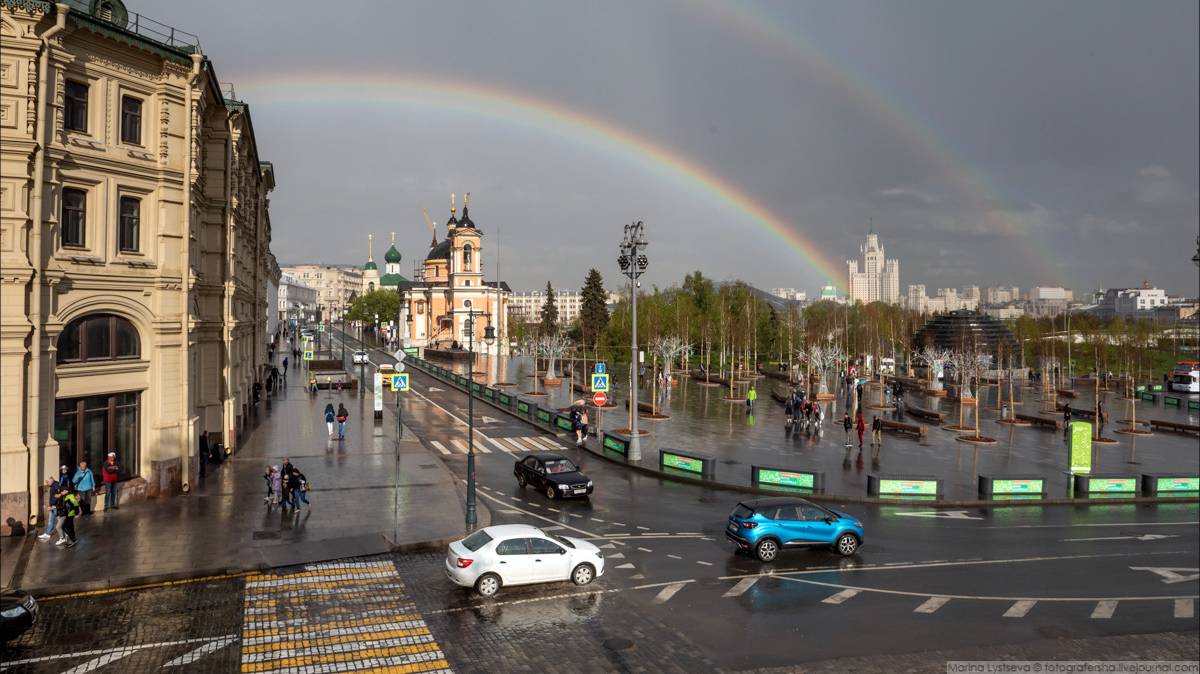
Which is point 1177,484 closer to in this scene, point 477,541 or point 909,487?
point 909,487

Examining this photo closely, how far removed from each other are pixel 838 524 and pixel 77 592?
54.5ft

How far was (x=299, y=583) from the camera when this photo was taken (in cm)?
1611

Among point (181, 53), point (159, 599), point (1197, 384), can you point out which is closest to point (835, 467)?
point (159, 599)

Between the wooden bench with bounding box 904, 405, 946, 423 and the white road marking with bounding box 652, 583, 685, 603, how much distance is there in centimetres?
3689

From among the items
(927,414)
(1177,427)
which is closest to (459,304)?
(927,414)

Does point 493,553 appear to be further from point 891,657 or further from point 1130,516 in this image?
point 1130,516

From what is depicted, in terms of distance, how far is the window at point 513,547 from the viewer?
1571 centimetres

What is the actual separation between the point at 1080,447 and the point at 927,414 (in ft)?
72.1

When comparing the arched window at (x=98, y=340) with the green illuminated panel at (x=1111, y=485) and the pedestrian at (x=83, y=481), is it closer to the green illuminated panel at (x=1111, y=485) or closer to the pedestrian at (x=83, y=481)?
the pedestrian at (x=83, y=481)

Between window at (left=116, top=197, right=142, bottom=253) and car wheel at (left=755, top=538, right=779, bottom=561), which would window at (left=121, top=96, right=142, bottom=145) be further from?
car wheel at (left=755, top=538, right=779, bottom=561)

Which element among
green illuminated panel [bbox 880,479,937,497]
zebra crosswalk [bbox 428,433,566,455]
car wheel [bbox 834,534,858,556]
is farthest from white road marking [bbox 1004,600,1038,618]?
zebra crosswalk [bbox 428,433,566,455]

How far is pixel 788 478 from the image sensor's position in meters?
26.6

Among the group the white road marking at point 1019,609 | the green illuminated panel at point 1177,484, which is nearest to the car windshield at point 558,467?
the white road marking at point 1019,609

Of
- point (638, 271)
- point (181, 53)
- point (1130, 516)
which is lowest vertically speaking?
point (1130, 516)
